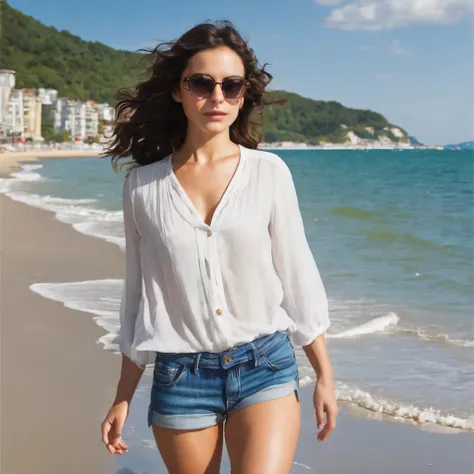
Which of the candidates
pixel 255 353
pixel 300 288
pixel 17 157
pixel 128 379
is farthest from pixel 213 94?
pixel 17 157

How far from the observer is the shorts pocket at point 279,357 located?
2105 mm

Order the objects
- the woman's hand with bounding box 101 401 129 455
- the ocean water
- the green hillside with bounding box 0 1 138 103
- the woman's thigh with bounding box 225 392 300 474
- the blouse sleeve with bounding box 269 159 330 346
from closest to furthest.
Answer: the woman's thigh with bounding box 225 392 300 474 < the blouse sleeve with bounding box 269 159 330 346 < the woman's hand with bounding box 101 401 129 455 < the ocean water < the green hillside with bounding box 0 1 138 103

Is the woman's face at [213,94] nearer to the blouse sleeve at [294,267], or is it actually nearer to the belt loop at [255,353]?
the blouse sleeve at [294,267]

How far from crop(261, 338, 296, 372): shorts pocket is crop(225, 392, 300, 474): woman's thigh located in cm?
8

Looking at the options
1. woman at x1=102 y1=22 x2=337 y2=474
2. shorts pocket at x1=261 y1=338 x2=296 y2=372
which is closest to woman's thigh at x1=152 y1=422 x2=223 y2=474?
woman at x1=102 y1=22 x2=337 y2=474

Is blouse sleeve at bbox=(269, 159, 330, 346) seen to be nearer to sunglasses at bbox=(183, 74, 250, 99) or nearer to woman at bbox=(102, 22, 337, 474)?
woman at bbox=(102, 22, 337, 474)

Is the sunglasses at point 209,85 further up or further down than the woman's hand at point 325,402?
further up

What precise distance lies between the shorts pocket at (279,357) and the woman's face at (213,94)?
24.8 inches

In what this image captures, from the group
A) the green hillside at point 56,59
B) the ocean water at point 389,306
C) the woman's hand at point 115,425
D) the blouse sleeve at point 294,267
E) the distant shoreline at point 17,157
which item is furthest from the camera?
the green hillside at point 56,59

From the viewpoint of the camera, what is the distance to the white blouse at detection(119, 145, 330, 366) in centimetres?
211

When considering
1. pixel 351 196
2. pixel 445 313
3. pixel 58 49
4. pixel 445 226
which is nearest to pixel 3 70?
pixel 58 49

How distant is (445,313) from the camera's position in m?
8.41

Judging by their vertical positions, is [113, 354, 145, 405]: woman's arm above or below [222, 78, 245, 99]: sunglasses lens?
below

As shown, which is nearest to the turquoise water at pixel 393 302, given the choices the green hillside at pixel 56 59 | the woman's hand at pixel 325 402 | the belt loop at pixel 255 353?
the woman's hand at pixel 325 402
